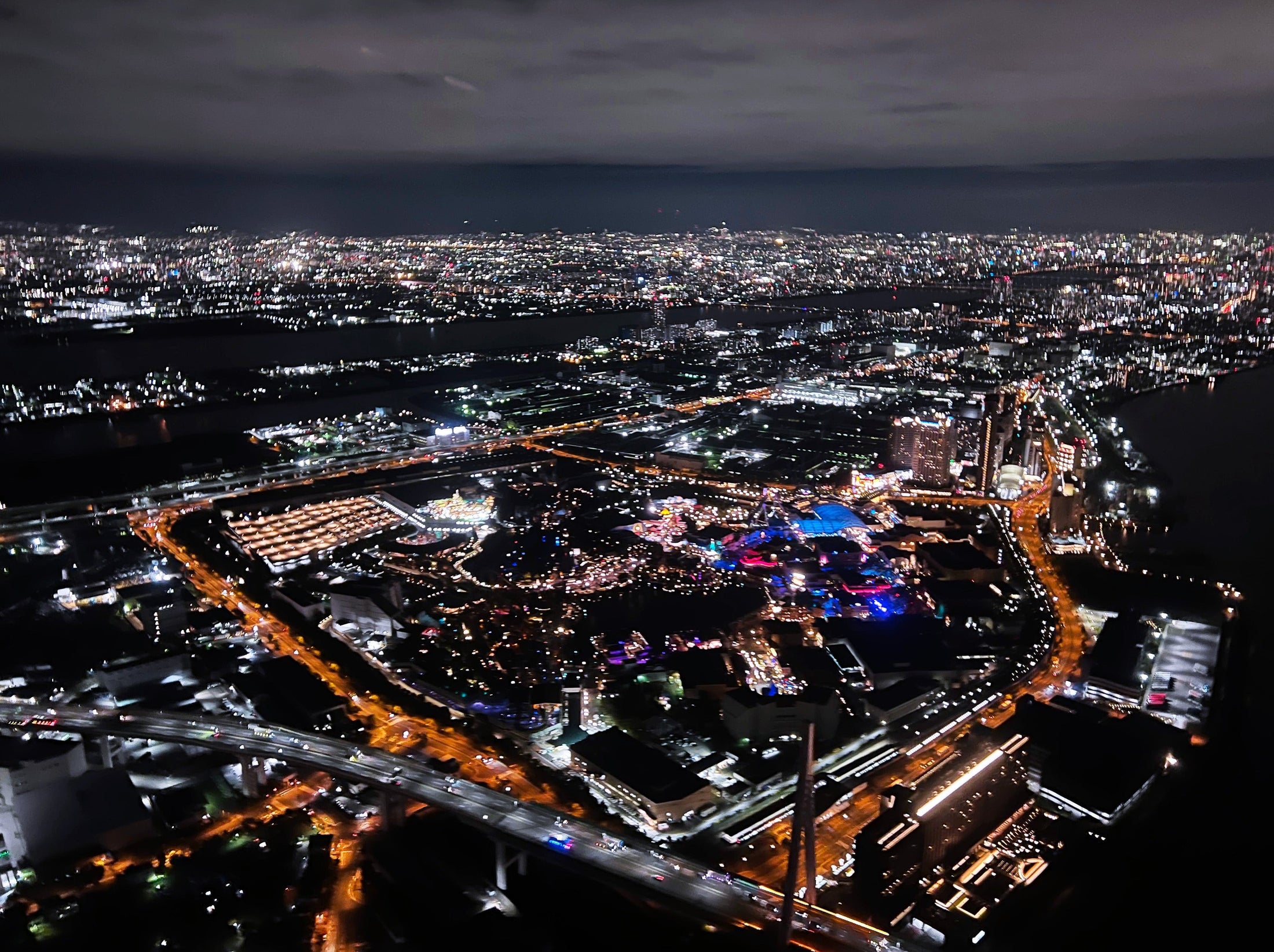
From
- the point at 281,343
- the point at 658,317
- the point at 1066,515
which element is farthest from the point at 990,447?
the point at 281,343

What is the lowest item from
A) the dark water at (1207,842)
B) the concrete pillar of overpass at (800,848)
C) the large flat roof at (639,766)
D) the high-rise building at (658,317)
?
the dark water at (1207,842)

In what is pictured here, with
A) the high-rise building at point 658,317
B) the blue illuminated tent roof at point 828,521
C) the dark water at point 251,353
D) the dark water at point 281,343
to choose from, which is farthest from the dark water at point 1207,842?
the dark water at point 281,343

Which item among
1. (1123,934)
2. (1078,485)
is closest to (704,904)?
(1123,934)

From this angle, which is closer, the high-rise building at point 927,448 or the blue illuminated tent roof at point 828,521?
the blue illuminated tent roof at point 828,521

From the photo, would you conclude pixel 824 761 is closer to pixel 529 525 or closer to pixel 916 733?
pixel 916 733

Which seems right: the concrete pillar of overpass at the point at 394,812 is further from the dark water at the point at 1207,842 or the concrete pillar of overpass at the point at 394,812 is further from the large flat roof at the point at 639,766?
the dark water at the point at 1207,842

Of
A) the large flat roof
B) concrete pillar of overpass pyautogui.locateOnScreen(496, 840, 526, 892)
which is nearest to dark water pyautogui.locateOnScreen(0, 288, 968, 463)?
the large flat roof

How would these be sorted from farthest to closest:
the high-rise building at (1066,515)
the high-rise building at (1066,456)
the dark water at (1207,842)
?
1. the high-rise building at (1066,456)
2. the high-rise building at (1066,515)
3. the dark water at (1207,842)
